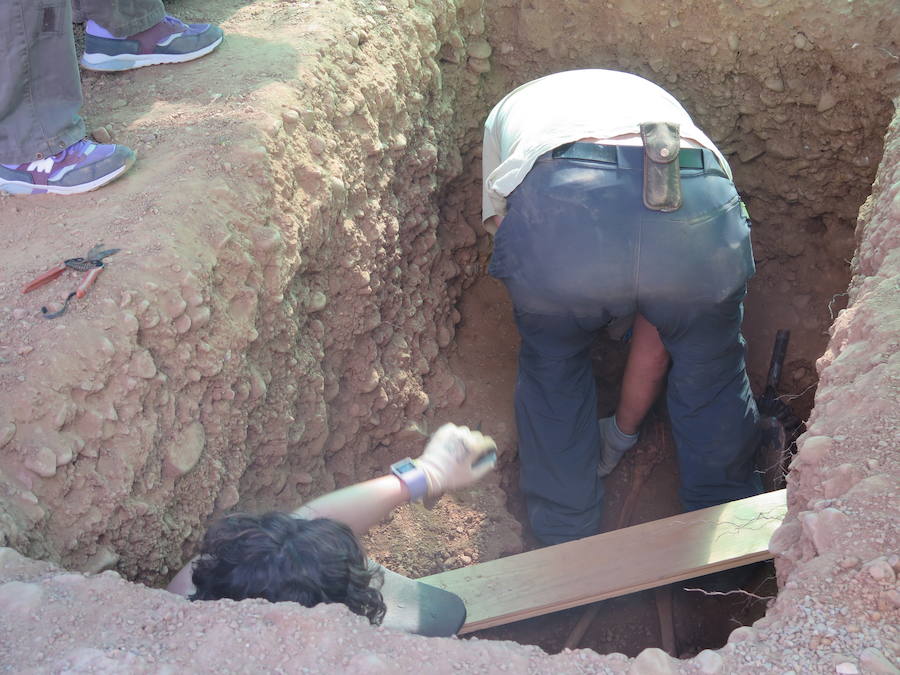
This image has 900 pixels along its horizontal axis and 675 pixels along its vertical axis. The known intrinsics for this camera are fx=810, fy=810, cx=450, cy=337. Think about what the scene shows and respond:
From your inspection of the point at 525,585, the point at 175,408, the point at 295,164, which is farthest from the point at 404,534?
the point at 295,164

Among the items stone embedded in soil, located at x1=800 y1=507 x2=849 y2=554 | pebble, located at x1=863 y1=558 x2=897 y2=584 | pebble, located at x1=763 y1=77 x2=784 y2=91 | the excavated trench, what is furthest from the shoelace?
pebble, located at x1=763 y1=77 x2=784 y2=91

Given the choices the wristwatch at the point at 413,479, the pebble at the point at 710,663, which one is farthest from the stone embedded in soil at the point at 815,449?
the wristwatch at the point at 413,479

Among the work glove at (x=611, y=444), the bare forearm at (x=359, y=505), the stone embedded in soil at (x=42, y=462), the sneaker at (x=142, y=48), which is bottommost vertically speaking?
the work glove at (x=611, y=444)

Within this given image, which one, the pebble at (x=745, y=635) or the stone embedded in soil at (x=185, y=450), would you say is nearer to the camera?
the pebble at (x=745, y=635)

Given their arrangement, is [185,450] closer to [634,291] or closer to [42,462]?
[42,462]

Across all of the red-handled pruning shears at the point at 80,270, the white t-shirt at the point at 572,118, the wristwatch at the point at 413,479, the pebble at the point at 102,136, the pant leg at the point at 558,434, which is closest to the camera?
the red-handled pruning shears at the point at 80,270

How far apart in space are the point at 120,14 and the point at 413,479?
1887mm

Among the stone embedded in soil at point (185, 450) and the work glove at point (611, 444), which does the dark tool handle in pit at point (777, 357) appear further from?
the stone embedded in soil at point (185, 450)

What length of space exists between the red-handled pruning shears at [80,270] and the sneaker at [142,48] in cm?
100

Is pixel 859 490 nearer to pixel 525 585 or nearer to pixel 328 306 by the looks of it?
pixel 525 585

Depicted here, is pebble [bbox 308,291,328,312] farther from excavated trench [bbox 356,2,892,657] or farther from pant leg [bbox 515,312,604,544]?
excavated trench [bbox 356,2,892,657]

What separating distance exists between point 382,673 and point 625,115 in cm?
166

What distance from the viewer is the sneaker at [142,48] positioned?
107 inches

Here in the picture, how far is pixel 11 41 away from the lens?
2.06m
